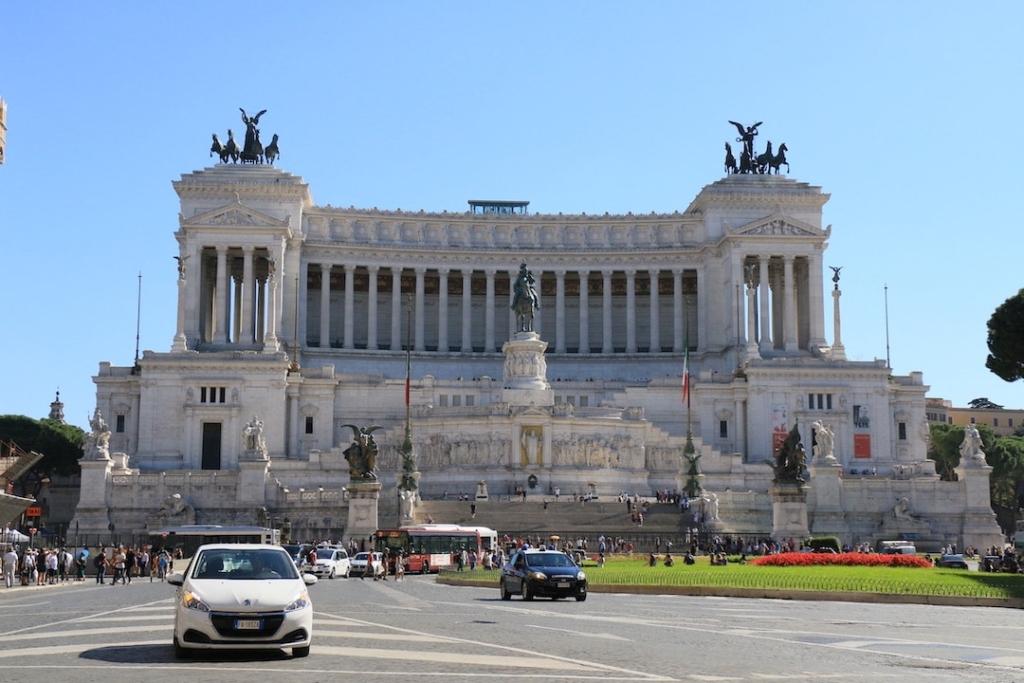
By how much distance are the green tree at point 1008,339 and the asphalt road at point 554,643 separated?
31620 millimetres

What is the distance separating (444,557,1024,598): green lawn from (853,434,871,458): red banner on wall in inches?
2082

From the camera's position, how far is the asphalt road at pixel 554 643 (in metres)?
19.8

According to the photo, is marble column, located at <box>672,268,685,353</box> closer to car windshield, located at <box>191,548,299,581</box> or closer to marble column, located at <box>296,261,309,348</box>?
marble column, located at <box>296,261,309,348</box>

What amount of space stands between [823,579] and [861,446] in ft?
206

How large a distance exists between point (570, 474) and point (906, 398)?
3199cm

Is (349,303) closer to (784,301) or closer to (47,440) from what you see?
(47,440)

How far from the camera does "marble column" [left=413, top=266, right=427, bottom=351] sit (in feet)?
411

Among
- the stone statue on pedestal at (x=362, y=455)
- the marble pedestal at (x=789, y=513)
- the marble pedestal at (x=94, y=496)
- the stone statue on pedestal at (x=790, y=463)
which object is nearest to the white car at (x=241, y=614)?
the stone statue on pedestal at (x=362, y=455)

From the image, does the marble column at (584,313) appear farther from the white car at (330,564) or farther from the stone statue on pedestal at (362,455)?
the white car at (330,564)

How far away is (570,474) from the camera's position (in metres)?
93.0

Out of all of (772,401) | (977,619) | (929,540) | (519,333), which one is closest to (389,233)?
(519,333)

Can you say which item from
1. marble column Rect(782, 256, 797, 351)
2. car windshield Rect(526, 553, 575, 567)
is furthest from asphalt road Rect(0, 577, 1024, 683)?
marble column Rect(782, 256, 797, 351)

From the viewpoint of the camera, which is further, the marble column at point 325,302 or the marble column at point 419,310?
the marble column at point 419,310

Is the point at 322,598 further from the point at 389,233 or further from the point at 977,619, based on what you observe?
the point at 389,233
